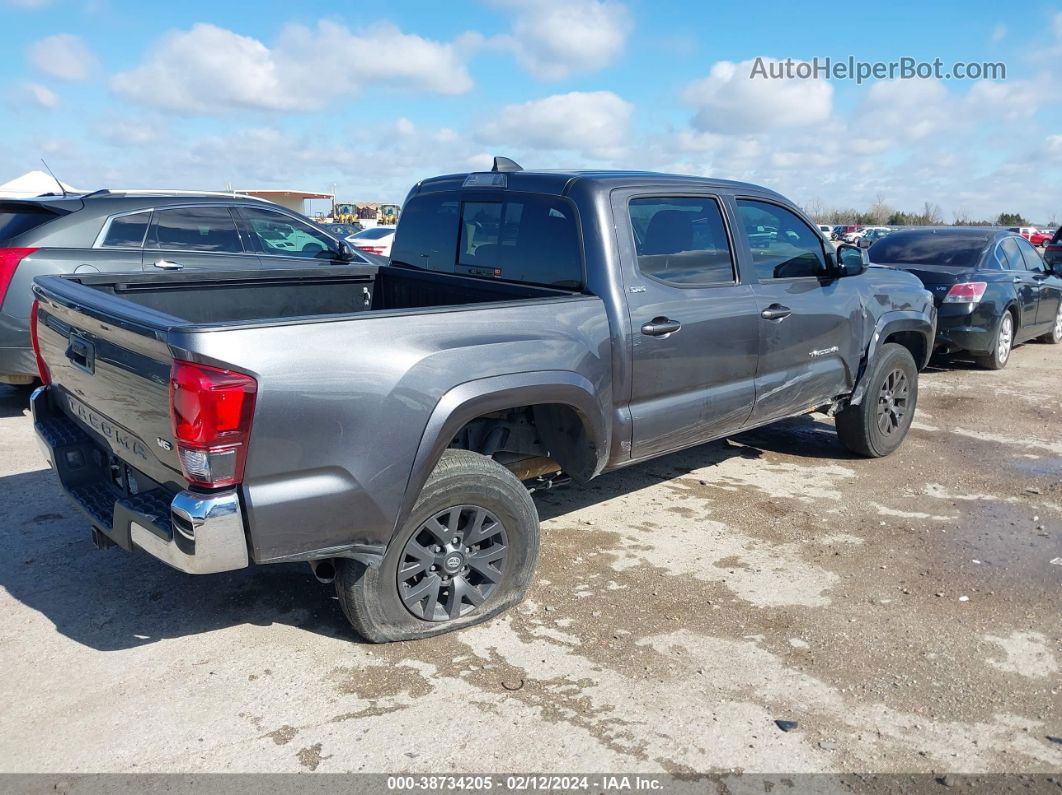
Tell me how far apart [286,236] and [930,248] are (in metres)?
7.37

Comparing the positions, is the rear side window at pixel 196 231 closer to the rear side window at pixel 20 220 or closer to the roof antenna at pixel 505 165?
the rear side window at pixel 20 220

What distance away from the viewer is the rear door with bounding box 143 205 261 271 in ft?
23.0

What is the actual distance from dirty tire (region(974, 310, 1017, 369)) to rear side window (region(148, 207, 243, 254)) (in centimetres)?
802

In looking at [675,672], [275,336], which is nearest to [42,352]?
[275,336]

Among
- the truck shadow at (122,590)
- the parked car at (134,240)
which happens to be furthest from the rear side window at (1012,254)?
the truck shadow at (122,590)

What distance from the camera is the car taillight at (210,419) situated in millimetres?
2820

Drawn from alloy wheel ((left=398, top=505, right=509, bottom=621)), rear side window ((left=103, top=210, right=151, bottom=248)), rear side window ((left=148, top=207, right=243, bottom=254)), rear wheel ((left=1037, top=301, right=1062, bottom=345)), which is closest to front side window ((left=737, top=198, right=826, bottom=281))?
alloy wheel ((left=398, top=505, right=509, bottom=621))

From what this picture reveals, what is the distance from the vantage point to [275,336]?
115 inches

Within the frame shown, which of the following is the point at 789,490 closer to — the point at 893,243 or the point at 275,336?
the point at 275,336

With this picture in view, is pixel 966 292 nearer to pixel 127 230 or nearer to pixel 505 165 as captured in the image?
pixel 505 165

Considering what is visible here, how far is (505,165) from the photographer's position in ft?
15.8

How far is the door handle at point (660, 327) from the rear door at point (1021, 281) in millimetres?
7575

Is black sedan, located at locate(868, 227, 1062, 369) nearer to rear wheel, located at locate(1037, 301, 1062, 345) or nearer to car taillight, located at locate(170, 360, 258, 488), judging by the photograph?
rear wheel, located at locate(1037, 301, 1062, 345)

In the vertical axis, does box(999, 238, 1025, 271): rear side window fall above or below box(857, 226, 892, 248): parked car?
below
